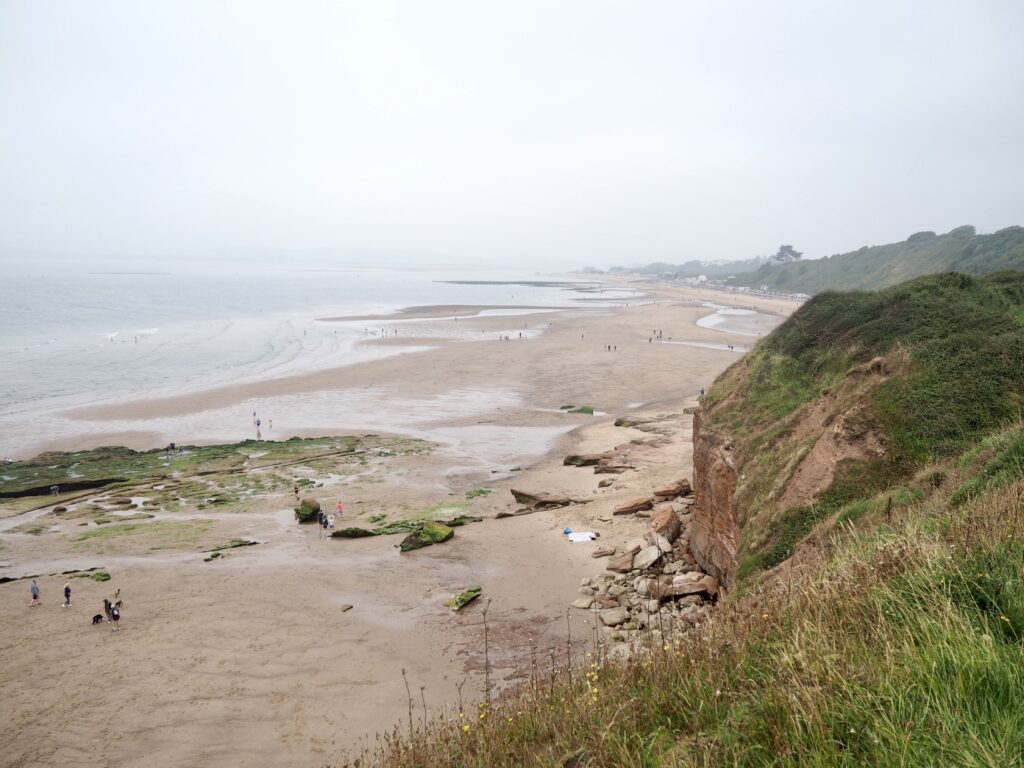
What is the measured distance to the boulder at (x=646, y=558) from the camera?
14.9 metres

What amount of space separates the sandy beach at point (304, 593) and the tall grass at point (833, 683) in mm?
3091

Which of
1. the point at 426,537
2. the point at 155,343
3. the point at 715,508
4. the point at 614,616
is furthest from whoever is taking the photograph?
the point at 155,343

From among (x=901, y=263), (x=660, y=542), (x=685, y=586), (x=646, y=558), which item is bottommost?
(x=646, y=558)

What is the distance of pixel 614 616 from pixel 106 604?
12.6m

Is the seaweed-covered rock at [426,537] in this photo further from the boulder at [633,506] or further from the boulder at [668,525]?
the boulder at [668,525]

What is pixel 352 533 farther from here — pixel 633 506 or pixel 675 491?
pixel 675 491

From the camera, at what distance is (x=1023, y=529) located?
4543mm

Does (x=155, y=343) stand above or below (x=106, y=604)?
above

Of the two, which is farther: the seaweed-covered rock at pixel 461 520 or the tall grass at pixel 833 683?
the seaweed-covered rock at pixel 461 520

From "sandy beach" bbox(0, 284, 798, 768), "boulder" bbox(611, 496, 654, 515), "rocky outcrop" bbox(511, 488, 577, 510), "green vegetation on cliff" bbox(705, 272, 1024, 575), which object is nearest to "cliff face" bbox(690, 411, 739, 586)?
"green vegetation on cliff" bbox(705, 272, 1024, 575)

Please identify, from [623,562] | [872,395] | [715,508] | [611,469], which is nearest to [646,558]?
[623,562]

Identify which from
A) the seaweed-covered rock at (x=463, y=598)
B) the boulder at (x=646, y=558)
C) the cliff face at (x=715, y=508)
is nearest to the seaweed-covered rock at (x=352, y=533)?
the seaweed-covered rock at (x=463, y=598)

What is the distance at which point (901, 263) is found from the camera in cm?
11025

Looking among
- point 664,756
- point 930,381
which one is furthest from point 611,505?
point 664,756
